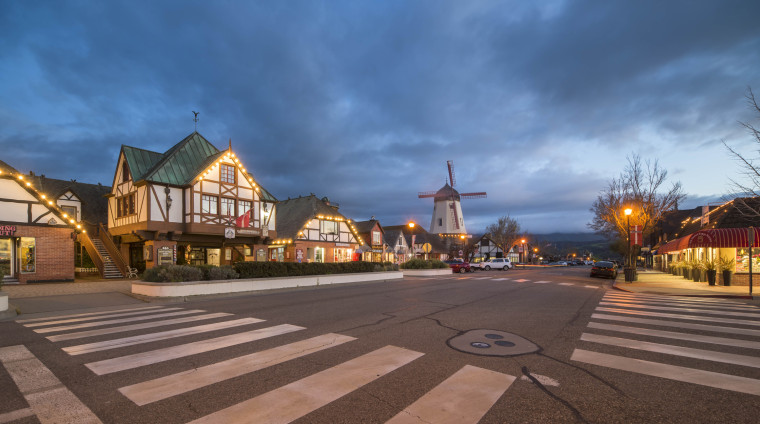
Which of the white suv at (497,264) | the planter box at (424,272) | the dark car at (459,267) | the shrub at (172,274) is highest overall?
the shrub at (172,274)

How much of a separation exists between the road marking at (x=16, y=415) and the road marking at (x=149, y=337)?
8.18 ft

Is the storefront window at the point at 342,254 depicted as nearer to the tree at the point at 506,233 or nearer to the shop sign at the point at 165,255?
the shop sign at the point at 165,255

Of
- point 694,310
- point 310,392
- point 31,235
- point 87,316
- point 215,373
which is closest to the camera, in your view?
point 310,392

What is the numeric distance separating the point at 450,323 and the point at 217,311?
22.5 feet

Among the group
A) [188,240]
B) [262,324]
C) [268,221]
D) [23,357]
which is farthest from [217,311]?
[268,221]

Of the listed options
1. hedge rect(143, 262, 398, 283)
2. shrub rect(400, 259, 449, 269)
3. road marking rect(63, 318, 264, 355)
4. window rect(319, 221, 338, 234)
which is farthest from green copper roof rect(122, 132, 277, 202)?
road marking rect(63, 318, 264, 355)

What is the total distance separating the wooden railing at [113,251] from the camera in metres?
25.0

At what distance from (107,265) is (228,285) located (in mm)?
15258

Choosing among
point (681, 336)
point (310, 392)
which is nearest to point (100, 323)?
point (310, 392)

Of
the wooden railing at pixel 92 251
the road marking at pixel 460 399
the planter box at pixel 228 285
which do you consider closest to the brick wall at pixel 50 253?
the wooden railing at pixel 92 251

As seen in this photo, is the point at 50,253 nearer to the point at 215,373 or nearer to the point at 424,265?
the point at 215,373

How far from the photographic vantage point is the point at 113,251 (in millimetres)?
26609

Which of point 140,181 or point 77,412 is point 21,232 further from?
point 77,412

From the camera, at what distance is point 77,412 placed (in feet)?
13.5
